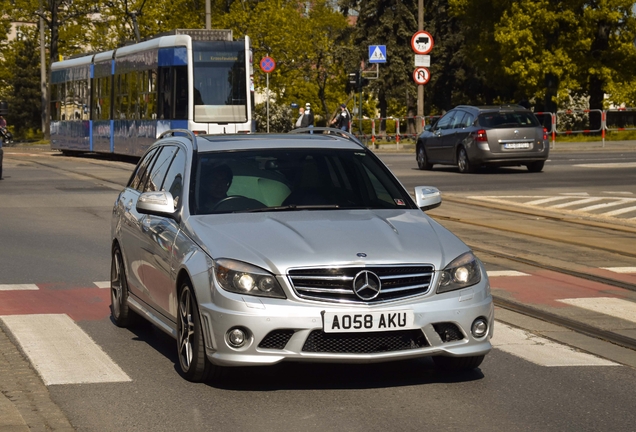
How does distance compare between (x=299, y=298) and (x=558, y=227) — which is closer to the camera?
(x=299, y=298)

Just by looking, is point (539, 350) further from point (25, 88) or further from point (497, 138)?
point (25, 88)

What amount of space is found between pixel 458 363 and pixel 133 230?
255 centimetres

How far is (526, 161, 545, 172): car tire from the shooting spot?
28.9m

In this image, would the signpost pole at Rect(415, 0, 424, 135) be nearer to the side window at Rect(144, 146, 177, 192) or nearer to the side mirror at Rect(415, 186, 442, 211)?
the side window at Rect(144, 146, 177, 192)

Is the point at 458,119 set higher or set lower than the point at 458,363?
higher

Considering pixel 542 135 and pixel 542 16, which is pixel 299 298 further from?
pixel 542 16

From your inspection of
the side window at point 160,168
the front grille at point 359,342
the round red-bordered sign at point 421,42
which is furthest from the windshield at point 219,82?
the front grille at point 359,342

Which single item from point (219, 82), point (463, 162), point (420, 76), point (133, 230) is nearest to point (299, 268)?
point (133, 230)

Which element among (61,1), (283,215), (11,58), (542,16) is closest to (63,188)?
(283,215)

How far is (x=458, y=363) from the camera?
7074 millimetres

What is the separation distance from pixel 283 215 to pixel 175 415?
1.62m

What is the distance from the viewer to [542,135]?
2834 centimetres

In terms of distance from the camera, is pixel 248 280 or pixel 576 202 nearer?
pixel 248 280

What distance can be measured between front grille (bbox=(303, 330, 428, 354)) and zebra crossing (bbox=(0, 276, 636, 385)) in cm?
121
